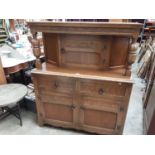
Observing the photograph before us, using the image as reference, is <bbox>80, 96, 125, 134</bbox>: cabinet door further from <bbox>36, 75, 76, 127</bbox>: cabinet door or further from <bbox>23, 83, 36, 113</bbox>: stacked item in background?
<bbox>23, 83, 36, 113</bbox>: stacked item in background

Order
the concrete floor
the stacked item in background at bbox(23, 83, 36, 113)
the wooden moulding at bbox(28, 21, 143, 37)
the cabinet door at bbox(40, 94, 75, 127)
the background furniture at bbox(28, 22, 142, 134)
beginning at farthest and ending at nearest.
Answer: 1. the stacked item in background at bbox(23, 83, 36, 113)
2. the concrete floor
3. the cabinet door at bbox(40, 94, 75, 127)
4. the background furniture at bbox(28, 22, 142, 134)
5. the wooden moulding at bbox(28, 21, 143, 37)

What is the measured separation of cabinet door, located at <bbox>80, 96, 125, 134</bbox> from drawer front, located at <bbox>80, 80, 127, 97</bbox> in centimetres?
9

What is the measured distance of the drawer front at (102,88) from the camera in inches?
52.6

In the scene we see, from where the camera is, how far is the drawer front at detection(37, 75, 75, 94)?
144 centimetres

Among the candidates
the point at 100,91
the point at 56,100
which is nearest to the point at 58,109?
the point at 56,100

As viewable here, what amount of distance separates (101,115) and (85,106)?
0.21 m

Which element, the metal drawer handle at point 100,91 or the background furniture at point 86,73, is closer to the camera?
the background furniture at point 86,73

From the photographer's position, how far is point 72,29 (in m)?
1.23

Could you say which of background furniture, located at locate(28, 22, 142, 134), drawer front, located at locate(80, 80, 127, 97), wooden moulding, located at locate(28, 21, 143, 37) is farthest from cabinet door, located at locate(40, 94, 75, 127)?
wooden moulding, located at locate(28, 21, 143, 37)

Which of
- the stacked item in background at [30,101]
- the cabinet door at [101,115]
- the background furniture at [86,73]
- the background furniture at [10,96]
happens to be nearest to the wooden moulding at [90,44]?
the background furniture at [86,73]

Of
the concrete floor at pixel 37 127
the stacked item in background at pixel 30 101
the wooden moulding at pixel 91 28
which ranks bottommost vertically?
the concrete floor at pixel 37 127

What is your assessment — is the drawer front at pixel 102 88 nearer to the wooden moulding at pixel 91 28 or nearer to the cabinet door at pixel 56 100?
the cabinet door at pixel 56 100

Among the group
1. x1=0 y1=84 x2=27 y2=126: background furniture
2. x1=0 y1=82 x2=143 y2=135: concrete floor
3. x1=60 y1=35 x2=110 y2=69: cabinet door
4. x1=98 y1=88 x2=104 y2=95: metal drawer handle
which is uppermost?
x1=60 y1=35 x2=110 y2=69: cabinet door
